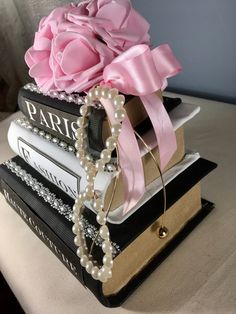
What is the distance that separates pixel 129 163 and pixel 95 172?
3cm

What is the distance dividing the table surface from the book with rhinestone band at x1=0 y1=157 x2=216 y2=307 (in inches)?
0.5

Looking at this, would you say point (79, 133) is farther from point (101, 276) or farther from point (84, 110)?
point (101, 276)

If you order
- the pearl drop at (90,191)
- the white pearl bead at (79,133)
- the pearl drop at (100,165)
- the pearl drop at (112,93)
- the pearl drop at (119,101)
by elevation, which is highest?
the pearl drop at (112,93)

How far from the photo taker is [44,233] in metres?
0.44

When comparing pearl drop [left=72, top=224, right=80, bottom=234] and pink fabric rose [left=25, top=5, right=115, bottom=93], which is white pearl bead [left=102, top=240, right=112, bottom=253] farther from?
pink fabric rose [left=25, top=5, right=115, bottom=93]

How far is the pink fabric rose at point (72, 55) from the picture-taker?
340 mm

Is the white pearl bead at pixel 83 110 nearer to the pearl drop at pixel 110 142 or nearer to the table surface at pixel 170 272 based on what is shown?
the pearl drop at pixel 110 142

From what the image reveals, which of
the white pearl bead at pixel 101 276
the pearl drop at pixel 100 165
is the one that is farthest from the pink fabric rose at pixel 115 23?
the white pearl bead at pixel 101 276

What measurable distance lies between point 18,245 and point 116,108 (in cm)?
27

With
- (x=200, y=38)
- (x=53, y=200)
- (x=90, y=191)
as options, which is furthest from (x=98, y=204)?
(x=200, y=38)

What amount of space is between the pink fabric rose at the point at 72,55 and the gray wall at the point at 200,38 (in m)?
0.29

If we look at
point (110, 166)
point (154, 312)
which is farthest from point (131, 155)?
point (154, 312)

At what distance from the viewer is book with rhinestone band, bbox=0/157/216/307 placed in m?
0.37

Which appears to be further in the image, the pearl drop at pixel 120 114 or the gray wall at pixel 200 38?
the gray wall at pixel 200 38
